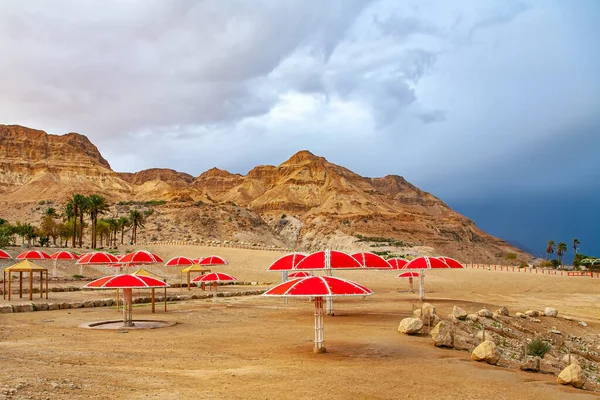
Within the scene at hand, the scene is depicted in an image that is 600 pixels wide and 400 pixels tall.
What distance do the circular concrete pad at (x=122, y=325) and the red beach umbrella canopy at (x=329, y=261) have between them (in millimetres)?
5984

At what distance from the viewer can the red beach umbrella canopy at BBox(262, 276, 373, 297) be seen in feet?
44.1

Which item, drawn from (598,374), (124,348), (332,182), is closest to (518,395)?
(598,374)

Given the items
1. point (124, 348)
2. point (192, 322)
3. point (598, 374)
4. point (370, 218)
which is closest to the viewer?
point (124, 348)

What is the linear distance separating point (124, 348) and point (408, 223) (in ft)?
397

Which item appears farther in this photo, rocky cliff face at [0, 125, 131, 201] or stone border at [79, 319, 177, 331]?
rocky cliff face at [0, 125, 131, 201]

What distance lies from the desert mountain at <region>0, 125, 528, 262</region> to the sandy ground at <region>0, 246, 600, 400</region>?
8056 cm

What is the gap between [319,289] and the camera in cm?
1360

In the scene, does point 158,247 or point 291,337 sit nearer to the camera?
point 291,337

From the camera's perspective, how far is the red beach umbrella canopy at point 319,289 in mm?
13438

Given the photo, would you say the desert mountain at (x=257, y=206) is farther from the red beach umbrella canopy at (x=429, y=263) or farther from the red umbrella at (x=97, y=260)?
the red beach umbrella canopy at (x=429, y=263)

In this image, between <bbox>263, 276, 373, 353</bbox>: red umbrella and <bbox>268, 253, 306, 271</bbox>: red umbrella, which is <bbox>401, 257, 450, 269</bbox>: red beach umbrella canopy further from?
<bbox>263, 276, 373, 353</bbox>: red umbrella

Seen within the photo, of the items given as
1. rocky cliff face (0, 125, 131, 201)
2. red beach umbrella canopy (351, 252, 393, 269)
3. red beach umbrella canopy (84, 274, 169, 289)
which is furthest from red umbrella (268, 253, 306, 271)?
rocky cliff face (0, 125, 131, 201)

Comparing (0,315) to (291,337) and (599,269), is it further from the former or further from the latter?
(599,269)

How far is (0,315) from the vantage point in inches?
910
